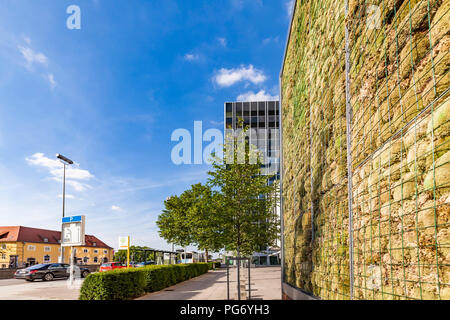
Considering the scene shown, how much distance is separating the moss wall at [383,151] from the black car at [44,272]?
22878 millimetres

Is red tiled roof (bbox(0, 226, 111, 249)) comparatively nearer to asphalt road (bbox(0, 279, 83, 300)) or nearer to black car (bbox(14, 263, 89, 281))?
black car (bbox(14, 263, 89, 281))

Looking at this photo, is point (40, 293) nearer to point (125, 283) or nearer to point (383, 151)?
point (125, 283)

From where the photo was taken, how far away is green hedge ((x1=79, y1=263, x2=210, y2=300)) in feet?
33.5

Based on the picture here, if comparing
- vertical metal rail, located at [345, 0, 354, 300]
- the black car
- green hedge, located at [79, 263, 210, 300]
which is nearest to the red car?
the black car

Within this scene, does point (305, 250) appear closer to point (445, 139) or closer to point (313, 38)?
point (313, 38)

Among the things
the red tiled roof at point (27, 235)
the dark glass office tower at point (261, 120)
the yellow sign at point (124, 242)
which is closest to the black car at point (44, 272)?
the yellow sign at point (124, 242)

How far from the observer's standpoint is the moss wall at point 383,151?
1.92m

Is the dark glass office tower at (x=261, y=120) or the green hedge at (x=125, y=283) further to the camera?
the dark glass office tower at (x=261, y=120)

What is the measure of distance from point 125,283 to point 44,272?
1537 centimetres

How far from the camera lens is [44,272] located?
23.5 meters

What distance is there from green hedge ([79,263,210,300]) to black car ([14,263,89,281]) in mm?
10959

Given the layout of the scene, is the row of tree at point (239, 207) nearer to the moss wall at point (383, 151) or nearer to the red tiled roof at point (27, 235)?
the moss wall at point (383, 151)
